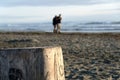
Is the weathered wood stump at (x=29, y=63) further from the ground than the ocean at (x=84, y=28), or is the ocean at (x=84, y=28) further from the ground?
the weathered wood stump at (x=29, y=63)

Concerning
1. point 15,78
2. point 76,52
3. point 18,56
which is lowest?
point 76,52

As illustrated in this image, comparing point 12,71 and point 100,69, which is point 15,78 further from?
point 100,69

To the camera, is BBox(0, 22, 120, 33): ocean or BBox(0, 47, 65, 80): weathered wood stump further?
BBox(0, 22, 120, 33): ocean

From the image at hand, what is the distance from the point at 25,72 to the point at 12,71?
0.12 meters

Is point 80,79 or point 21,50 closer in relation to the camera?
point 21,50

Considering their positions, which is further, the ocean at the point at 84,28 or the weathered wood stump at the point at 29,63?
the ocean at the point at 84,28

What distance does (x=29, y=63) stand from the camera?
3.22m

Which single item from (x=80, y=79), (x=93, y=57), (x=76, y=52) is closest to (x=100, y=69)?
(x=80, y=79)

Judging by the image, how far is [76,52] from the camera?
53.3 ft

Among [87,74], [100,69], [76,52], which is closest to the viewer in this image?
[87,74]

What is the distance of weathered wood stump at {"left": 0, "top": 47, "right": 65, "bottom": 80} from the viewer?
10.5 ft

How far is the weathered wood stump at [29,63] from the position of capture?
321 cm

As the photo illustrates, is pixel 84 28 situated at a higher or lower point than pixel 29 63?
lower

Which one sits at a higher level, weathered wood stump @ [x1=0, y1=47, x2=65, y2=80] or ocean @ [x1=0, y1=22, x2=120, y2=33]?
weathered wood stump @ [x1=0, y1=47, x2=65, y2=80]
